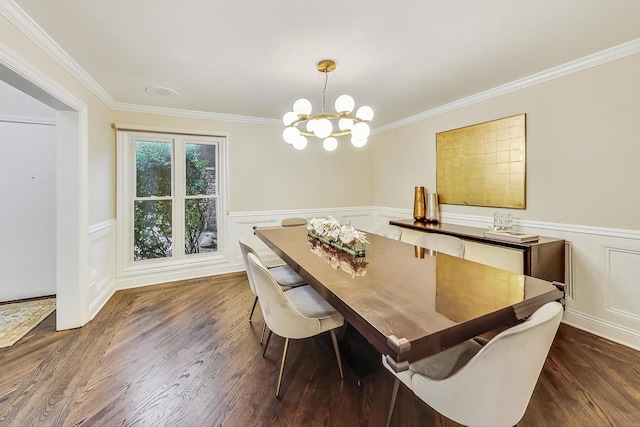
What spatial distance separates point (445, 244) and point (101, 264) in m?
3.66

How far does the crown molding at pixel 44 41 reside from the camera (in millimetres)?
1683

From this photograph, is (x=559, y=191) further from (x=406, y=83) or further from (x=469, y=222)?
(x=406, y=83)

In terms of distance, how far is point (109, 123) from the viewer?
334cm

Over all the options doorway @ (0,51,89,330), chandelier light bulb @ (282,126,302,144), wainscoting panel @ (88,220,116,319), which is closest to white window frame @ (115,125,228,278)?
wainscoting panel @ (88,220,116,319)

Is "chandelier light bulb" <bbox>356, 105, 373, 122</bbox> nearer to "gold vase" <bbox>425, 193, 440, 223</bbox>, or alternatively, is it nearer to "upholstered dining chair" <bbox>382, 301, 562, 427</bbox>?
"upholstered dining chair" <bbox>382, 301, 562, 427</bbox>

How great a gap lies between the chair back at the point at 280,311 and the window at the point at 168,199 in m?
2.71

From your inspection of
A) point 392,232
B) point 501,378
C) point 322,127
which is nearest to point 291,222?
point 392,232

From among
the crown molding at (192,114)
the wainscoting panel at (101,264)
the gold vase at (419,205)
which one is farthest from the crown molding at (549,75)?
the wainscoting panel at (101,264)

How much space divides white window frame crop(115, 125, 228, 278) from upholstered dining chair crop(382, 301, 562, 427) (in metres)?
3.65

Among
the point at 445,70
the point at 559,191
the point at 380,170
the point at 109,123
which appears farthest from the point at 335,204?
the point at 109,123

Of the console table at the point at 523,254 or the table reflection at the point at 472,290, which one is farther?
the console table at the point at 523,254

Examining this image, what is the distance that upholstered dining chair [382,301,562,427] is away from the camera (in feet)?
3.08

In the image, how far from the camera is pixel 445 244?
241 centimetres

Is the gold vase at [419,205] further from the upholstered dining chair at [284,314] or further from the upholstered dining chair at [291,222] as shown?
the upholstered dining chair at [284,314]
